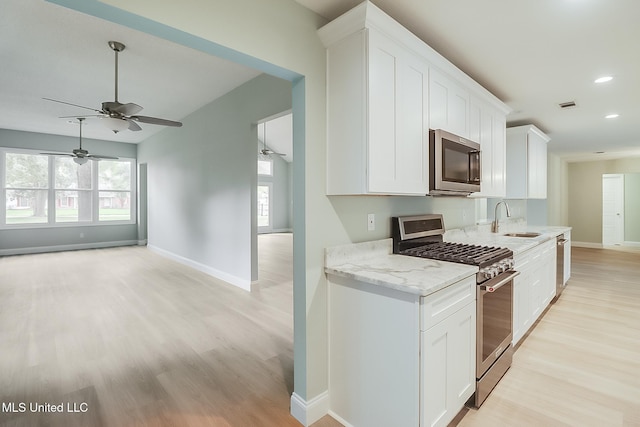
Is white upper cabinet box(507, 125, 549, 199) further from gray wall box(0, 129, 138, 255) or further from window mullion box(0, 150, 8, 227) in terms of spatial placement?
window mullion box(0, 150, 8, 227)

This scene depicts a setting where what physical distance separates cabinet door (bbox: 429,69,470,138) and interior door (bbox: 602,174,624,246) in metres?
9.00

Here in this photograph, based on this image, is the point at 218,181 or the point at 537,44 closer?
the point at 537,44

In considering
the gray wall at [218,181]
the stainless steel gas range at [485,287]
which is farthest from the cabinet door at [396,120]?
the gray wall at [218,181]

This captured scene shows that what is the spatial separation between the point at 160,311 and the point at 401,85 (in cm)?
347

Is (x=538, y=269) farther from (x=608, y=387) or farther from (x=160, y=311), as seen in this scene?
(x=160, y=311)

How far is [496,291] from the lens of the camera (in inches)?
82.0

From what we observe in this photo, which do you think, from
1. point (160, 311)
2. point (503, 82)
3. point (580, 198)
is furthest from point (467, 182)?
point (580, 198)

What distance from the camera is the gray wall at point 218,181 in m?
4.21

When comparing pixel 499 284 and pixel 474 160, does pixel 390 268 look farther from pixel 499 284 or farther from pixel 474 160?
pixel 474 160

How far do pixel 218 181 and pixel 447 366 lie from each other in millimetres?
4252

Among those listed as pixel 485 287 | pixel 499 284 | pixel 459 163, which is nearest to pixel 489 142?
pixel 459 163

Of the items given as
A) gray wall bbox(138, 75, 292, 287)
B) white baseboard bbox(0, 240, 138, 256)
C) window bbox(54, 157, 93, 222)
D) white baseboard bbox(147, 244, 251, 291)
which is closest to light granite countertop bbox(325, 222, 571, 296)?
gray wall bbox(138, 75, 292, 287)

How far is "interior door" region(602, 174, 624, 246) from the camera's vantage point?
8539mm

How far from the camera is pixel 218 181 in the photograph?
495 cm
